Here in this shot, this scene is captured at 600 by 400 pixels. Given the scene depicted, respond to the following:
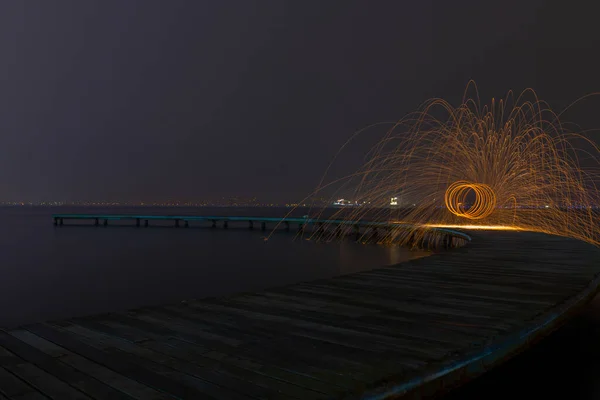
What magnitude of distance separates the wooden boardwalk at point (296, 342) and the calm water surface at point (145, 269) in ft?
26.9

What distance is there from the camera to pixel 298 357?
2.88m

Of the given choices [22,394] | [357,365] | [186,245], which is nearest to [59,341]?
[22,394]

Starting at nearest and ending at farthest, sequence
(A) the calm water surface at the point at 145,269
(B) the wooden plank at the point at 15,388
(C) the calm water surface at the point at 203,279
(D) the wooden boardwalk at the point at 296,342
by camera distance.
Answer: (B) the wooden plank at the point at 15,388, (D) the wooden boardwalk at the point at 296,342, (C) the calm water surface at the point at 203,279, (A) the calm water surface at the point at 145,269

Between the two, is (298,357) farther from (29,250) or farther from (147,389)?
(29,250)

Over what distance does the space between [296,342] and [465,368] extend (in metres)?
1.12

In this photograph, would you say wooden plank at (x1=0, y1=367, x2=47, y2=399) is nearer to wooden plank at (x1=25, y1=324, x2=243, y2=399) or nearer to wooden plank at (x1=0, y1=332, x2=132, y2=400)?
wooden plank at (x1=0, y1=332, x2=132, y2=400)

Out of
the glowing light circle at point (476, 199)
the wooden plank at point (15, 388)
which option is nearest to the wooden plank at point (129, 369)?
the wooden plank at point (15, 388)

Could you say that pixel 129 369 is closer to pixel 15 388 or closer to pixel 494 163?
pixel 15 388

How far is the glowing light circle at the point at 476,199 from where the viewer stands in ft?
55.4

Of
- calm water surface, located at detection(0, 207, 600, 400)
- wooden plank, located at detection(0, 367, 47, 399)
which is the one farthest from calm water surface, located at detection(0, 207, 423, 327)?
wooden plank, located at detection(0, 367, 47, 399)

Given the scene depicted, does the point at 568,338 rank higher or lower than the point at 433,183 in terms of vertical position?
lower

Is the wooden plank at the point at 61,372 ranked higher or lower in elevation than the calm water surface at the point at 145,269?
higher

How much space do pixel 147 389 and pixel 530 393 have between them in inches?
118

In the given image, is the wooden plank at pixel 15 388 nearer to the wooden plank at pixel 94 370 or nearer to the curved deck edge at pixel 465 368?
the wooden plank at pixel 94 370
